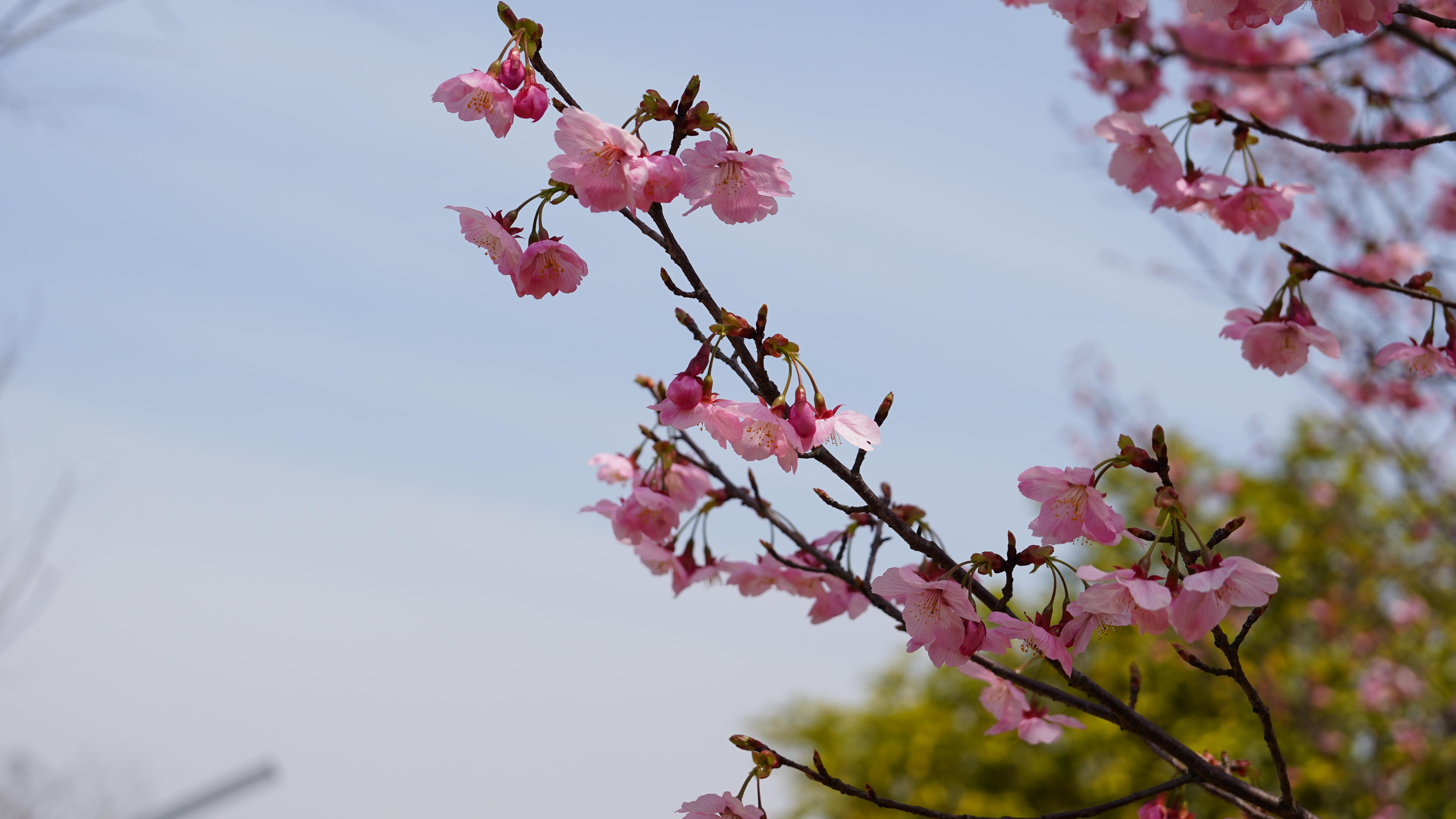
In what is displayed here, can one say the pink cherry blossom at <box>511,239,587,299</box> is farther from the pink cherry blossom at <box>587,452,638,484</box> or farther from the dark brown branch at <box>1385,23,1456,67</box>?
the dark brown branch at <box>1385,23,1456,67</box>

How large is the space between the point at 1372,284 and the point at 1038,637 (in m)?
0.97

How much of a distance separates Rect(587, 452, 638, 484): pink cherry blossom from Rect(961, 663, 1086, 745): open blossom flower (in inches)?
30.8

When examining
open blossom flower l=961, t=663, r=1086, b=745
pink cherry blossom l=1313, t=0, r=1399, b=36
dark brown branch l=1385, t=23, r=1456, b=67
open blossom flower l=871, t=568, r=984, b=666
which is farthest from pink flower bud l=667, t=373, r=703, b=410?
dark brown branch l=1385, t=23, r=1456, b=67

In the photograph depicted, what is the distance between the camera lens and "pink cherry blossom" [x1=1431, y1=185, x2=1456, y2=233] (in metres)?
4.32

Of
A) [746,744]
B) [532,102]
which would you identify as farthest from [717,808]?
[532,102]

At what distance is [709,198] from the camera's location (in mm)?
1466

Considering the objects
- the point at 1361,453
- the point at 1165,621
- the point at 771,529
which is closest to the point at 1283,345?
the point at 1165,621

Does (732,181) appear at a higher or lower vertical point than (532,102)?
lower

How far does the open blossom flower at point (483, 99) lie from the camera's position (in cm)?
150

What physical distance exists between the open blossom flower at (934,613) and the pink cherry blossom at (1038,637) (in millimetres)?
40

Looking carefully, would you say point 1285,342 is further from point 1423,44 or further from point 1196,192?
point 1423,44

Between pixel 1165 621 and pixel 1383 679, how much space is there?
7.38 meters

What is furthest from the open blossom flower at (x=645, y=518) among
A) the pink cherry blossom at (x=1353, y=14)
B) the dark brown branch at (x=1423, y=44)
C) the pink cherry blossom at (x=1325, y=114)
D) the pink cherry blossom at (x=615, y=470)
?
the pink cherry blossom at (x=1325, y=114)

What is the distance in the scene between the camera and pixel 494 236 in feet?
5.02
